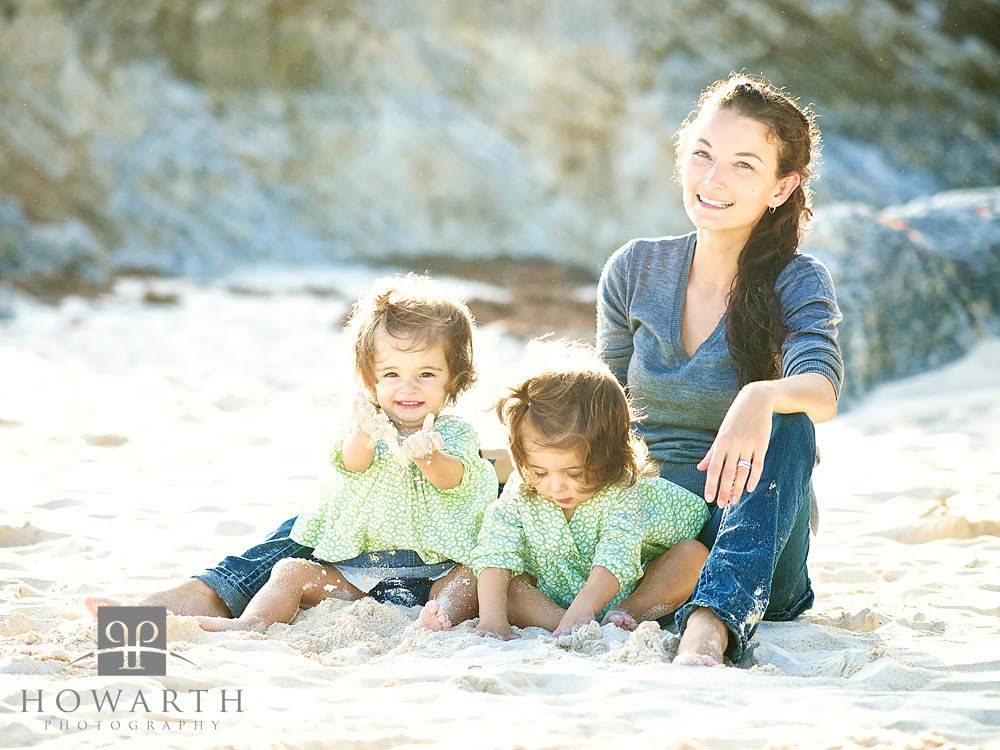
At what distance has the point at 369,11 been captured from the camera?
13.0 m

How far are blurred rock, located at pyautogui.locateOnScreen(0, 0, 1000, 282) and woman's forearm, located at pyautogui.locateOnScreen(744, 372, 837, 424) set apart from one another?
9.44m

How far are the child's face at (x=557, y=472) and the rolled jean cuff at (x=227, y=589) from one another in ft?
2.55

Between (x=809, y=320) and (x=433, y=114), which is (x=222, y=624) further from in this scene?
(x=433, y=114)

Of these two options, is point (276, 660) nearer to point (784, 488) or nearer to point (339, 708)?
point (339, 708)

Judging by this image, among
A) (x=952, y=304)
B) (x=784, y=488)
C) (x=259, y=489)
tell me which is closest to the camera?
Answer: (x=784, y=488)

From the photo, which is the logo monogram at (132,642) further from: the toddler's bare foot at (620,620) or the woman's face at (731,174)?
the woman's face at (731,174)

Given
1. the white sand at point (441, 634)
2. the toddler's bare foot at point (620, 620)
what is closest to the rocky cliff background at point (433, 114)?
the white sand at point (441, 634)

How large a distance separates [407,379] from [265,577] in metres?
0.60

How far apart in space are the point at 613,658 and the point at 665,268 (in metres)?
1.14

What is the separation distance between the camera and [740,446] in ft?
7.45

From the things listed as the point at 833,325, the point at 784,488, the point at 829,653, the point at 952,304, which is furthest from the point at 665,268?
the point at 952,304

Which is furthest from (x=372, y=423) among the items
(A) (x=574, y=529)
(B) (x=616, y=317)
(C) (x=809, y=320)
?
(C) (x=809, y=320)

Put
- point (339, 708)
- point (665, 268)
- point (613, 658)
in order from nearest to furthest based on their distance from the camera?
1. point (339, 708)
2. point (613, 658)
3. point (665, 268)

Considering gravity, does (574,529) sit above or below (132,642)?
above
